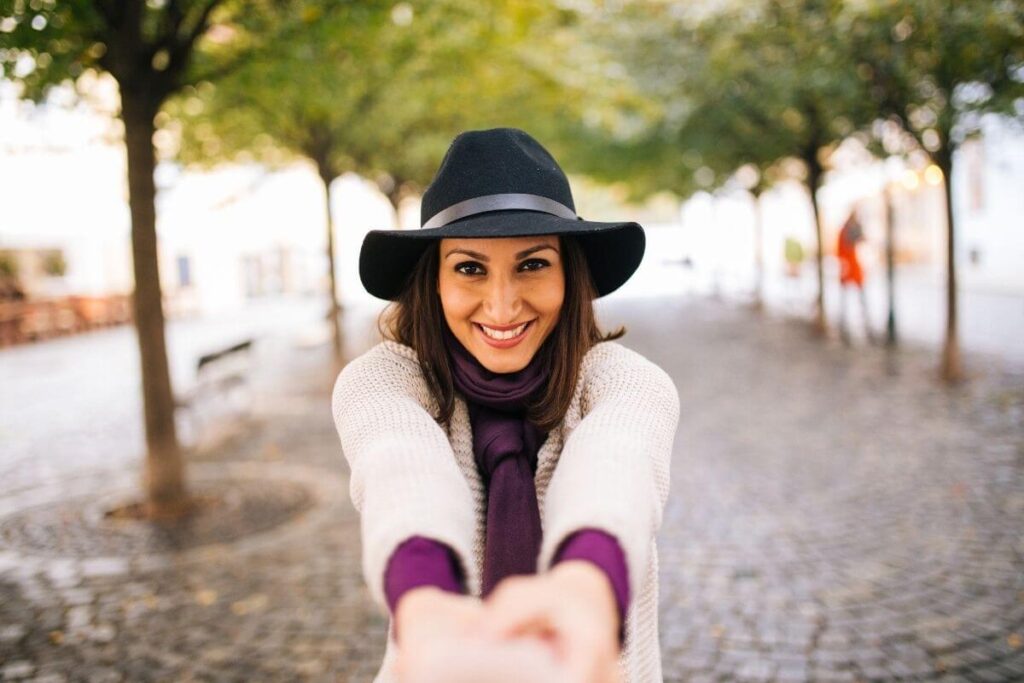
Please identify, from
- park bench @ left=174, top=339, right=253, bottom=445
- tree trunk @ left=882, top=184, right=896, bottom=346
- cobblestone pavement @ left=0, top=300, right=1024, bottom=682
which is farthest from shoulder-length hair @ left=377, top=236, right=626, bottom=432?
tree trunk @ left=882, top=184, right=896, bottom=346

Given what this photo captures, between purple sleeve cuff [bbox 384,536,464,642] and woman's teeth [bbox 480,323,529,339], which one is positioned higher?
woman's teeth [bbox 480,323,529,339]

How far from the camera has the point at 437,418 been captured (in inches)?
70.1

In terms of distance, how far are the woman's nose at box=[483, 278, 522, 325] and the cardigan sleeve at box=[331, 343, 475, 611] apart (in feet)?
0.74

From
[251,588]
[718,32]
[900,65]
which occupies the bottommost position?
[251,588]

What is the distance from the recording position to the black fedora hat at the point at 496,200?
1627 mm

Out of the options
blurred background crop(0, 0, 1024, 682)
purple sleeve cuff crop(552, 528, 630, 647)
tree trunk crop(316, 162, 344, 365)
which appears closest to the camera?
purple sleeve cuff crop(552, 528, 630, 647)

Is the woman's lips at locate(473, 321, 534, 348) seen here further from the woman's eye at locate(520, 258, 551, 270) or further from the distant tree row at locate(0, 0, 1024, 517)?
the distant tree row at locate(0, 0, 1024, 517)

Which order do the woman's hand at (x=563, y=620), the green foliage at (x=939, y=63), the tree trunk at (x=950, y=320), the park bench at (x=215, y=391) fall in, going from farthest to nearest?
the tree trunk at (x=950, y=320) < the park bench at (x=215, y=391) < the green foliage at (x=939, y=63) < the woman's hand at (x=563, y=620)

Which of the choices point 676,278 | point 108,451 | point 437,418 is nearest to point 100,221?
point 108,451

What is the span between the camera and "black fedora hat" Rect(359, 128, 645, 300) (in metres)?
1.63

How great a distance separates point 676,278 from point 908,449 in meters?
36.3

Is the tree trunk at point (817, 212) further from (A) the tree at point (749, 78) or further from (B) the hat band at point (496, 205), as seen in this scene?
(B) the hat band at point (496, 205)

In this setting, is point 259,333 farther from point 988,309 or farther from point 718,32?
point 988,309

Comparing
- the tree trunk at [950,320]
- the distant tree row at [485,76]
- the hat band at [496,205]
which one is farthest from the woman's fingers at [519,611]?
the tree trunk at [950,320]
